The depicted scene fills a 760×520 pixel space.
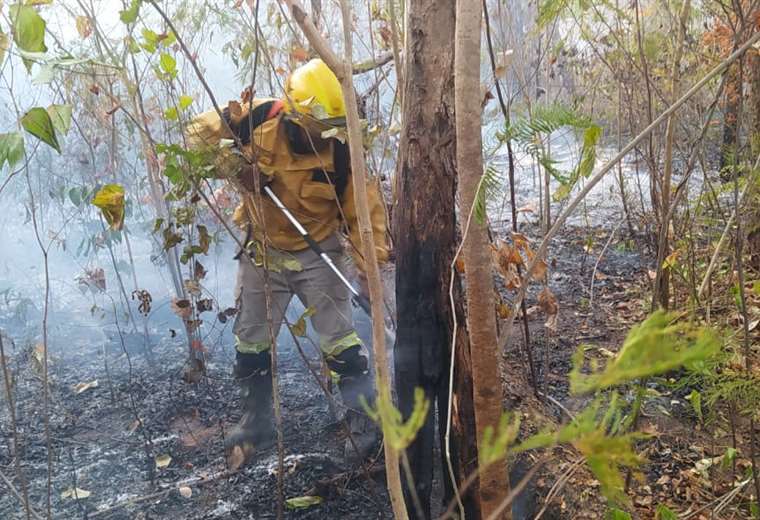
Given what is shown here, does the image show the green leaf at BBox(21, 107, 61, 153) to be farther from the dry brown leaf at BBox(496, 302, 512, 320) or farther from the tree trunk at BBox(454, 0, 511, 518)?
the dry brown leaf at BBox(496, 302, 512, 320)

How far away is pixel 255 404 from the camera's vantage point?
2.96m

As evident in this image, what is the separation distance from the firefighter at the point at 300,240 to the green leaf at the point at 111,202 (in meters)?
0.76

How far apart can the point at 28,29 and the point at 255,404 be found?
2.18 meters

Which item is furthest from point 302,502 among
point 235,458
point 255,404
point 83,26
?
point 83,26

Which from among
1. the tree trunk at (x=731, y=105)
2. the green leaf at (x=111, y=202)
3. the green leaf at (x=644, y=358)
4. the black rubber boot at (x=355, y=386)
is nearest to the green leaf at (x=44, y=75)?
the green leaf at (x=111, y=202)

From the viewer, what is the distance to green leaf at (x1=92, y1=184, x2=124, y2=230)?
168cm

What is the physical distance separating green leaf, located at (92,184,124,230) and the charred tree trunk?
3.09 ft

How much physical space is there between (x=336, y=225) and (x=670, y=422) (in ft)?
5.88

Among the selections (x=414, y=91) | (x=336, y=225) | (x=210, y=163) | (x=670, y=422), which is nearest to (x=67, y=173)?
(x=336, y=225)

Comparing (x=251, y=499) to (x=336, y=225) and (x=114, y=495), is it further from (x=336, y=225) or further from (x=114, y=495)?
(x=336, y=225)

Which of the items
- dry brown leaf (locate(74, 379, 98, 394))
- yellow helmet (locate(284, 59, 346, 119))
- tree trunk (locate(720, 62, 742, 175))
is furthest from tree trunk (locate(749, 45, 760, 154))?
dry brown leaf (locate(74, 379, 98, 394))

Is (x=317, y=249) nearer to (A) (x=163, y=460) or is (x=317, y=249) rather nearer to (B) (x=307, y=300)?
(B) (x=307, y=300)

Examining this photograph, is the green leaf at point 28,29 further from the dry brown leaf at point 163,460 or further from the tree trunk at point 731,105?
the tree trunk at point 731,105

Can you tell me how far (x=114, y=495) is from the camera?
2514mm
